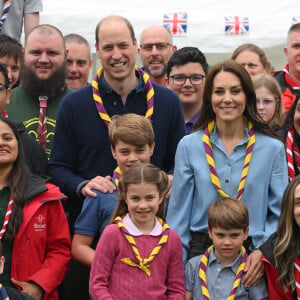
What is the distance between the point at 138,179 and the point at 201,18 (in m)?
5.40

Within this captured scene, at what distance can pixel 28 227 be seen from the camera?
6.05 meters

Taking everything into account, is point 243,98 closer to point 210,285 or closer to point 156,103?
point 156,103

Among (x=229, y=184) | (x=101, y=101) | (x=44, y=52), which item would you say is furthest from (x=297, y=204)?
(x=44, y=52)

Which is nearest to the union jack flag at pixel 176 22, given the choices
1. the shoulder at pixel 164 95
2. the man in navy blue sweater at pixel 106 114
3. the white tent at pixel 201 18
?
the white tent at pixel 201 18

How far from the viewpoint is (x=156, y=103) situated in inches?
264

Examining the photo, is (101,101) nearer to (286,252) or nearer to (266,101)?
(266,101)

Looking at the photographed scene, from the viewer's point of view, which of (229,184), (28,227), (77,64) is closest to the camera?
(229,184)

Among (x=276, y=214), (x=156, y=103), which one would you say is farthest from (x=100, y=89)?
(x=276, y=214)

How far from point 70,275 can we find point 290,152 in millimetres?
1868

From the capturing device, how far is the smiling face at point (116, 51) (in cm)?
669

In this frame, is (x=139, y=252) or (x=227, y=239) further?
(x=227, y=239)

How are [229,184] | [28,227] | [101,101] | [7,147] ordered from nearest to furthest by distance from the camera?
[229,184]
[28,227]
[7,147]
[101,101]

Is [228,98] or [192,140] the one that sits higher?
[228,98]

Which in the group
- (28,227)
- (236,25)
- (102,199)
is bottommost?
(28,227)
